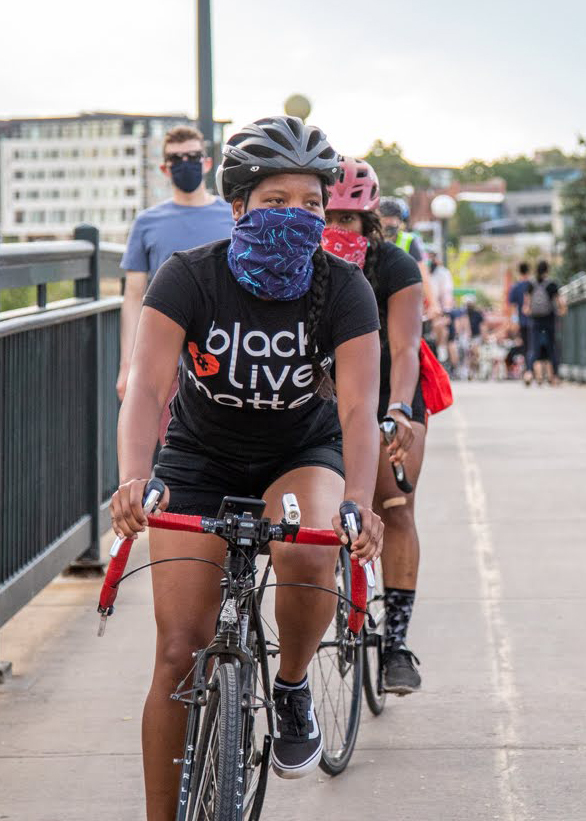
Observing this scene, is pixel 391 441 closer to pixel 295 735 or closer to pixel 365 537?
pixel 295 735

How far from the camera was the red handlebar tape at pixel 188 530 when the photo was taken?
3002 mm

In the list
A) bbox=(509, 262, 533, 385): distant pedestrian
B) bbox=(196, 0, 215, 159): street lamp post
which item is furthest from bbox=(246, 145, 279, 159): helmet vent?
bbox=(509, 262, 533, 385): distant pedestrian

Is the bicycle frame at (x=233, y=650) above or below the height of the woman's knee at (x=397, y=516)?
below

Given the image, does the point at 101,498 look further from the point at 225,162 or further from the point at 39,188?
the point at 39,188

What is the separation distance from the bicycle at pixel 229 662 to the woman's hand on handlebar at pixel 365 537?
2 cm

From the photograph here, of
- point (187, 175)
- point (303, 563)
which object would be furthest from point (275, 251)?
point (187, 175)

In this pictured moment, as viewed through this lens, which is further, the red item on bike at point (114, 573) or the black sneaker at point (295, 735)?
the black sneaker at point (295, 735)

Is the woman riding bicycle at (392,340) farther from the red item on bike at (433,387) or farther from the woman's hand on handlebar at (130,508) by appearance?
the woman's hand on handlebar at (130,508)

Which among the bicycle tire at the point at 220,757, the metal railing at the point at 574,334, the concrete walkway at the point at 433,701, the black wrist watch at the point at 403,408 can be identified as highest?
the metal railing at the point at 574,334

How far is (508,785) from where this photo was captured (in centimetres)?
442

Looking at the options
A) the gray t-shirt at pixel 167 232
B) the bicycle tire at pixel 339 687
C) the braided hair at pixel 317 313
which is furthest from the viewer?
the gray t-shirt at pixel 167 232

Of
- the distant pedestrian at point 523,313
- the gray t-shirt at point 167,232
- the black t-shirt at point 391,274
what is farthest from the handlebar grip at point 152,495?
the distant pedestrian at point 523,313

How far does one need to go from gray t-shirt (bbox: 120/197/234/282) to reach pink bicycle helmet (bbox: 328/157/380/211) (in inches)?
71.8

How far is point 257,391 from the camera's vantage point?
3471 mm
